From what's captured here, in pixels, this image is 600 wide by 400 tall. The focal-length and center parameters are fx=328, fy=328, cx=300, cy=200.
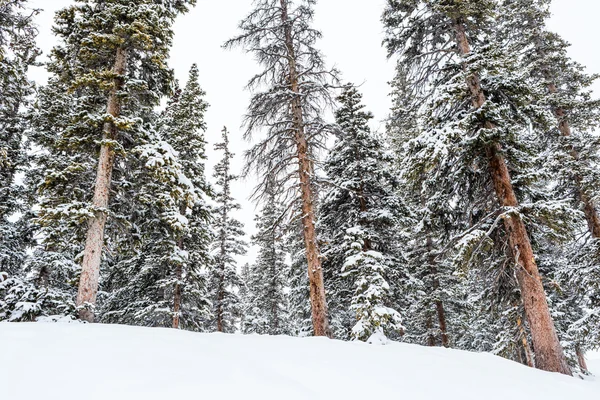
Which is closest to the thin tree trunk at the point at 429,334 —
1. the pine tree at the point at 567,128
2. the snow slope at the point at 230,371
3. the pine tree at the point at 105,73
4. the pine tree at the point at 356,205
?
the pine tree at the point at 356,205

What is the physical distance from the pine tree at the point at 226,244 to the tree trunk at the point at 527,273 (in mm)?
15591

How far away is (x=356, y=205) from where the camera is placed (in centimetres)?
1473

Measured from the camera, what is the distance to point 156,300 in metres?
16.0

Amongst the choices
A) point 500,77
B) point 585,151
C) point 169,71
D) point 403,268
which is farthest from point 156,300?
point 585,151

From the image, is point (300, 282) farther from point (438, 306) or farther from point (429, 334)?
point (429, 334)

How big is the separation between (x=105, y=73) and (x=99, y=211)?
380 cm

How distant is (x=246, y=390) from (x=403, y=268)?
12198mm

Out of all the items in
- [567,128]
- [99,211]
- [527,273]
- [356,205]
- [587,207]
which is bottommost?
[527,273]

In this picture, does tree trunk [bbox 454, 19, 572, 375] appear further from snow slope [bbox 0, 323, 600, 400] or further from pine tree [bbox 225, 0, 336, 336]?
pine tree [bbox 225, 0, 336, 336]

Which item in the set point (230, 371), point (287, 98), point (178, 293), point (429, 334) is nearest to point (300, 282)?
point (178, 293)

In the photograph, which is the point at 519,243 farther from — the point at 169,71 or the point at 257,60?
the point at 169,71

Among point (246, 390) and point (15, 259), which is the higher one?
point (15, 259)

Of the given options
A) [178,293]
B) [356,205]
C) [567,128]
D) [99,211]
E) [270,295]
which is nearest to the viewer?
[99,211]

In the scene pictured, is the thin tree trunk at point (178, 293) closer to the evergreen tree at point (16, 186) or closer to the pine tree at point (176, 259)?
the pine tree at point (176, 259)
